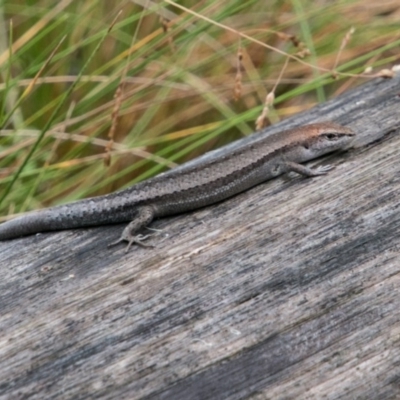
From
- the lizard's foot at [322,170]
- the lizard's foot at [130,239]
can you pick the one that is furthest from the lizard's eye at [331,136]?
the lizard's foot at [130,239]

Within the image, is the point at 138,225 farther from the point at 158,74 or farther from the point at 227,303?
the point at 158,74

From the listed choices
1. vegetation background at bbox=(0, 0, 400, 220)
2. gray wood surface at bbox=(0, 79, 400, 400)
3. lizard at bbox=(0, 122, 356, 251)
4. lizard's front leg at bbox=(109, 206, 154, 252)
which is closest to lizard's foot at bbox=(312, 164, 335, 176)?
lizard at bbox=(0, 122, 356, 251)

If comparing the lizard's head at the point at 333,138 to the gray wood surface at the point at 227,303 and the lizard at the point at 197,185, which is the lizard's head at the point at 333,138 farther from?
the gray wood surface at the point at 227,303

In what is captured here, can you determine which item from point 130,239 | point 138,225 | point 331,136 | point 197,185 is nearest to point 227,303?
point 130,239

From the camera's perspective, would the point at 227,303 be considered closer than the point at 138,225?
Yes

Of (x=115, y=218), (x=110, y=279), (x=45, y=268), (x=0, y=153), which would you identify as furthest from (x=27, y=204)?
(x=110, y=279)

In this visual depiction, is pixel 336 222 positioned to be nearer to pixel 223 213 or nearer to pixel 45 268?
pixel 223 213
